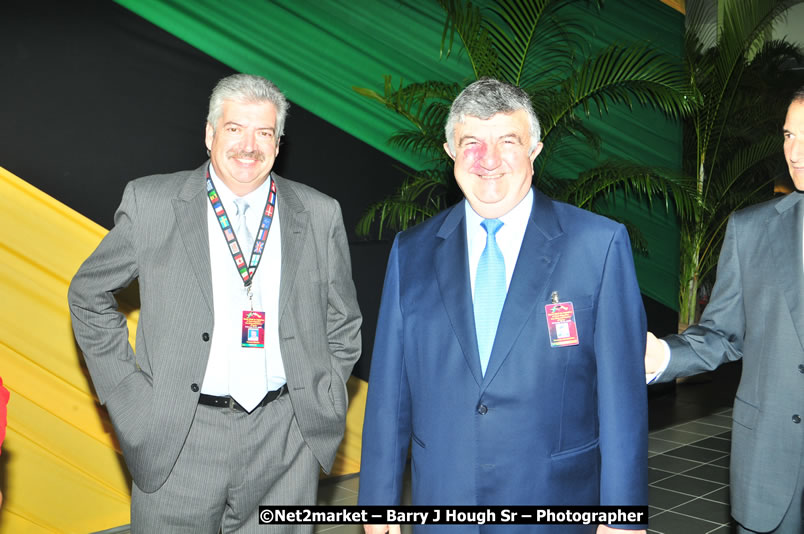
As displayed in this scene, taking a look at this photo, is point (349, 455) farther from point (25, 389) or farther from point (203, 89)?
point (203, 89)

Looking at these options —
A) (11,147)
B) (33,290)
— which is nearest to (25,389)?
(33,290)

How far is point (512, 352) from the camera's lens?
1985 mm

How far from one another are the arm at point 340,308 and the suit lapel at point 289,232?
149 mm

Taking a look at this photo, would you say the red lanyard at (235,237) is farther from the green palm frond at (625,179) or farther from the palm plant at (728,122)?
the palm plant at (728,122)

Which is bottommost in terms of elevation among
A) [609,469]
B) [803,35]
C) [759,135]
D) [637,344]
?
[609,469]

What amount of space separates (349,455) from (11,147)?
9.39ft

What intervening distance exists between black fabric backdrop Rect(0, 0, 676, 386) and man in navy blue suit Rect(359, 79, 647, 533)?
2537 mm

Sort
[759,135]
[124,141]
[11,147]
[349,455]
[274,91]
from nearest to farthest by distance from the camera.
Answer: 1. [274,91]
2. [11,147]
3. [124,141]
4. [349,455]
5. [759,135]

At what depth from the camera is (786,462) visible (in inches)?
94.8

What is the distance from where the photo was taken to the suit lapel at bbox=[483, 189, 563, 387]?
198 centimetres

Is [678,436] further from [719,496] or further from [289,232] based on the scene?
[289,232]

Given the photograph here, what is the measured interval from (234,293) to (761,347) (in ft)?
5.71

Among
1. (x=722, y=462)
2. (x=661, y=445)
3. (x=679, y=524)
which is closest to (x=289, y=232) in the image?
(x=679, y=524)

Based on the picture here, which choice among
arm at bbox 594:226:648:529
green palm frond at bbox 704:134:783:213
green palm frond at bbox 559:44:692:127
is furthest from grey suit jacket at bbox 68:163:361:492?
green palm frond at bbox 704:134:783:213
